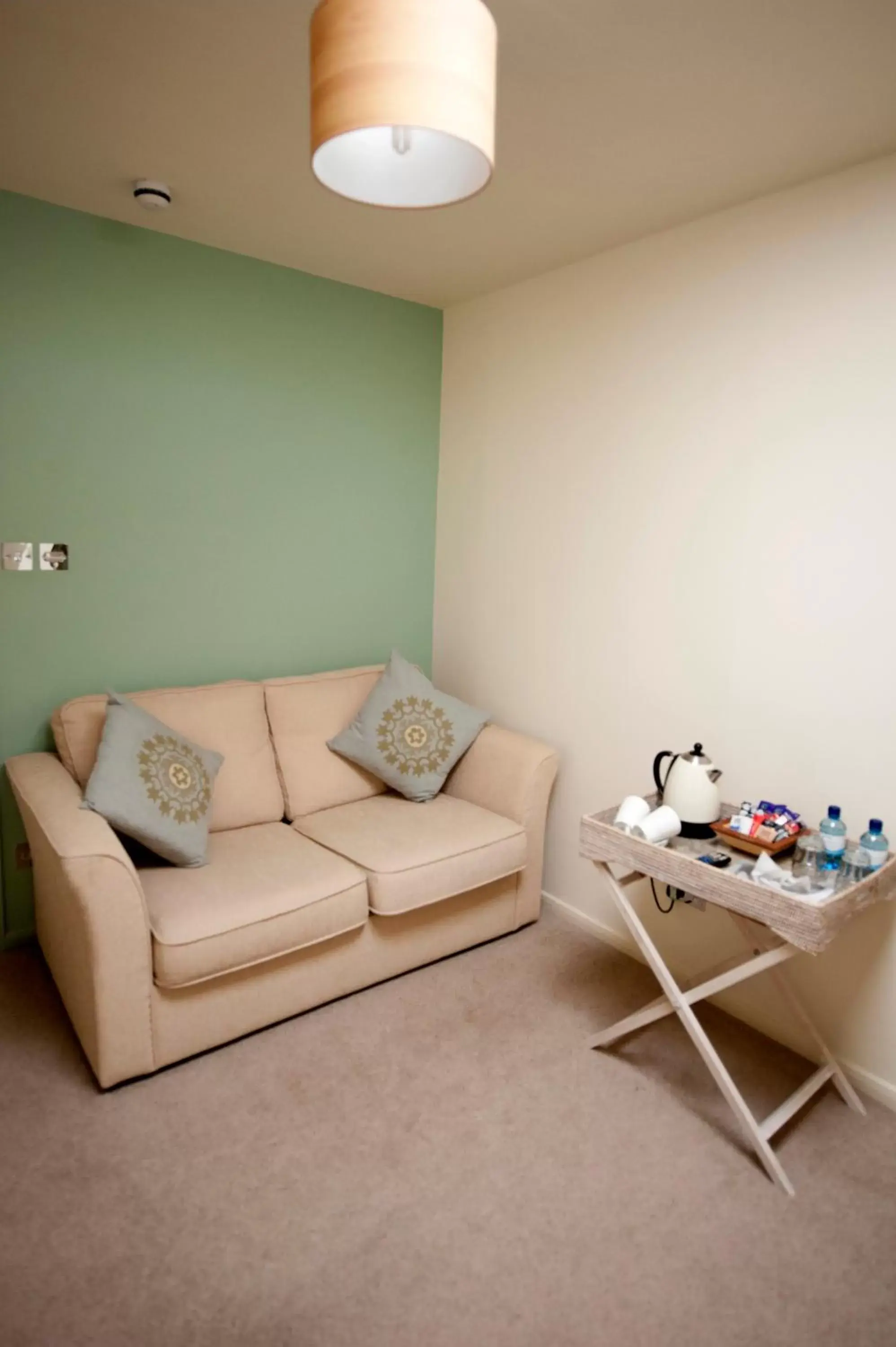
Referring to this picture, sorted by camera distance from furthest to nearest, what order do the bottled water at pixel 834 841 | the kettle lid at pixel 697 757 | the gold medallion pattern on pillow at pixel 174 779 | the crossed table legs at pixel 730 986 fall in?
1. the gold medallion pattern on pillow at pixel 174 779
2. the kettle lid at pixel 697 757
3. the bottled water at pixel 834 841
4. the crossed table legs at pixel 730 986

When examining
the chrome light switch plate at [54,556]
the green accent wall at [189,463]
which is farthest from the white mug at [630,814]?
the chrome light switch plate at [54,556]

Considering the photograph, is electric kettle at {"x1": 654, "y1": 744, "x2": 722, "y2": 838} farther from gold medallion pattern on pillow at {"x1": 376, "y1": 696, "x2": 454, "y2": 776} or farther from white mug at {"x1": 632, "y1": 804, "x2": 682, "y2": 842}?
gold medallion pattern on pillow at {"x1": 376, "y1": 696, "x2": 454, "y2": 776}

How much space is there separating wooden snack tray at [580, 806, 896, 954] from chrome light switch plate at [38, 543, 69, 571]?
1967 millimetres

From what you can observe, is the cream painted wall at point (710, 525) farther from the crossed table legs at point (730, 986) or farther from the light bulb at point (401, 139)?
the light bulb at point (401, 139)

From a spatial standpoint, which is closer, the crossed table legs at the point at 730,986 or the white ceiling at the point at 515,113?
the white ceiling at the point at 515,113

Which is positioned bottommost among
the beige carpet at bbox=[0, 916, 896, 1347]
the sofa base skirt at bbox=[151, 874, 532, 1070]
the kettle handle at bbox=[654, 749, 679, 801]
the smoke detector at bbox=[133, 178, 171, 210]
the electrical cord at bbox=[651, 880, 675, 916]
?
the beige carpet at bbox=[0, 916, 896, 1347]

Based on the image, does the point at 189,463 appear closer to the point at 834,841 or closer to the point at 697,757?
the point at 697,757

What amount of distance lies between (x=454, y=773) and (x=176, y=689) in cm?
115

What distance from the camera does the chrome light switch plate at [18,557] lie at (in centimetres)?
266

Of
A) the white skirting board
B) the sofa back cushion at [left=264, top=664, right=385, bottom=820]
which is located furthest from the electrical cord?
the sofa back cushion at [left=264, top=664, right=385, bottom=820]

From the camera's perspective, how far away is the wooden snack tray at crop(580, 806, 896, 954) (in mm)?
1842

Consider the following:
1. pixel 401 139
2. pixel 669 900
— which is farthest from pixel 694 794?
pixel 401 139

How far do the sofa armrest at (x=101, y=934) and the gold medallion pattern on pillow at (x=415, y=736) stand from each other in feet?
3.82

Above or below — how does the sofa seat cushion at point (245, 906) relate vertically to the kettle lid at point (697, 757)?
below
